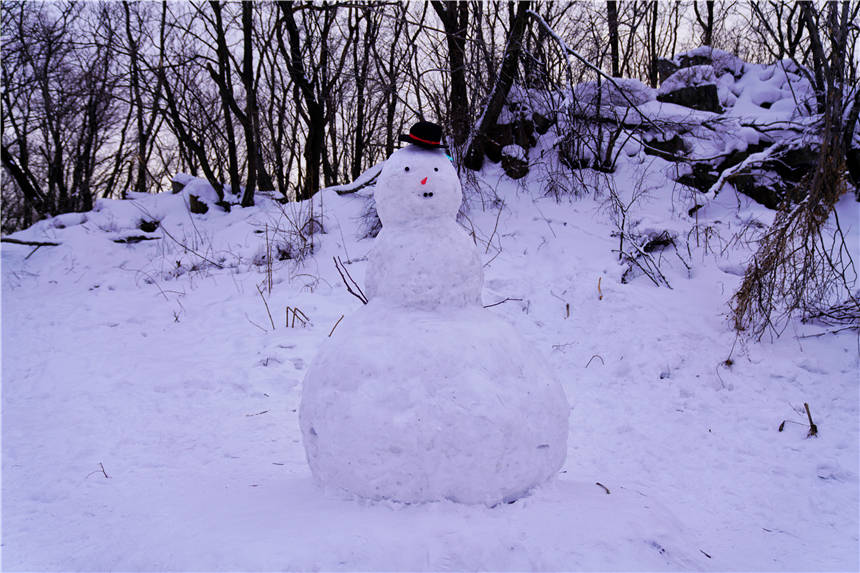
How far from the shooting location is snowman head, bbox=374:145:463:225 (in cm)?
247

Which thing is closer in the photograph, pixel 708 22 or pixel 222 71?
pixel 222 71

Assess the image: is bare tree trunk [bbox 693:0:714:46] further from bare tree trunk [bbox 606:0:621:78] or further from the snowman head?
the snowman head

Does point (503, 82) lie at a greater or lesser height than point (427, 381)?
greater

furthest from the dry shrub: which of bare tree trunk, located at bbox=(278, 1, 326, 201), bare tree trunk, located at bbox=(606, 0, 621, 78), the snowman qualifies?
bare tree trunk, located at bbox=(278, 1, 326, 201)

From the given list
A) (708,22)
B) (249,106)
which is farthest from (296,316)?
(708,22)

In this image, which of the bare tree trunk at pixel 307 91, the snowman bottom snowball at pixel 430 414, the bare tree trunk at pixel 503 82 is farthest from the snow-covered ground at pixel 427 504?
the bare tree trunk at pixel 307 91

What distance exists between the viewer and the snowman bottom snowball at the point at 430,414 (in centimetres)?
217

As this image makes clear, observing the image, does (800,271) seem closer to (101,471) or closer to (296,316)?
(296,316)

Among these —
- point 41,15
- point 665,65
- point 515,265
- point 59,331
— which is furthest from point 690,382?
point 41,15

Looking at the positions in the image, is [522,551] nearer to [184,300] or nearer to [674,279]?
[674,279]

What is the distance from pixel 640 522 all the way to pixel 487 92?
630 cm

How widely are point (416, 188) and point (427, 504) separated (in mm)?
1381

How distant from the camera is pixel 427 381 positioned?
7.26 ft

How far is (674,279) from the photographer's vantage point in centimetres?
581
